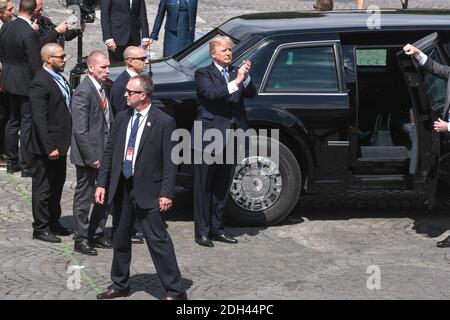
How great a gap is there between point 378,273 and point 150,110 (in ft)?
8.52

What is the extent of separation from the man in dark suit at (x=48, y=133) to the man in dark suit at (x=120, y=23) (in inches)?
192

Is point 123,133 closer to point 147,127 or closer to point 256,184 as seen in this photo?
point 147,127

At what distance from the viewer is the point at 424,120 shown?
Result: 449 inches

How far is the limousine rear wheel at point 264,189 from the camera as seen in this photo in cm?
1175

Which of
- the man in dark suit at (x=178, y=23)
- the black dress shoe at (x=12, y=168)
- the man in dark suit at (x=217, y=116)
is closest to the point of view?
the man in dark suit at (x=217, y=116)

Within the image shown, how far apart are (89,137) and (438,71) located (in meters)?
3.45

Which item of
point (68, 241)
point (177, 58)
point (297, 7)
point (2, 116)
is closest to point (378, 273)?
point (68, 241)

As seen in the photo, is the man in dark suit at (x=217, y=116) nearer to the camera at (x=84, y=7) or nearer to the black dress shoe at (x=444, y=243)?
Answer: the black dress shoe at (x=444, y=243)

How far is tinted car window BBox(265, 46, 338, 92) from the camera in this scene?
467 inches

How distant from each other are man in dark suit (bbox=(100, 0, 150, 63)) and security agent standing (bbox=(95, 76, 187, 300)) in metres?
6.76

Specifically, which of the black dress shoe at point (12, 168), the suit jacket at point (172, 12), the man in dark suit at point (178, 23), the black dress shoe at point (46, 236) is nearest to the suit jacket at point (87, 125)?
the black dress shoe at point (46, 236)

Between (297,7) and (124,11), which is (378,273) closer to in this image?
(124,11)

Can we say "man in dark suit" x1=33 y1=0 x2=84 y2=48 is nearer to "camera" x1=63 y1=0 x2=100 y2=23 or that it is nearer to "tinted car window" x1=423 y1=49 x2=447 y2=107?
"camera" x1=63 y1=0 x2=100 y2=23
